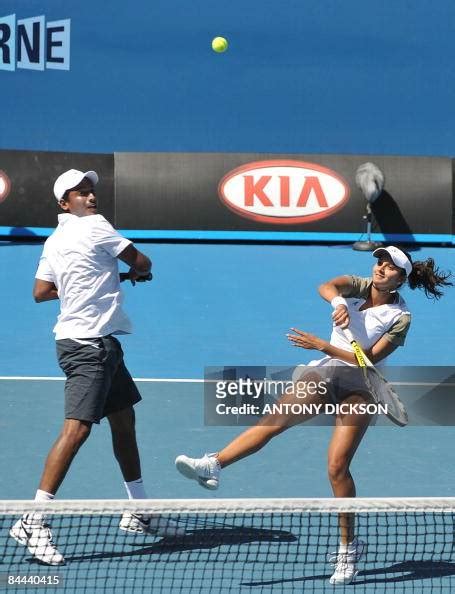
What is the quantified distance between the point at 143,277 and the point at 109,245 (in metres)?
0.28

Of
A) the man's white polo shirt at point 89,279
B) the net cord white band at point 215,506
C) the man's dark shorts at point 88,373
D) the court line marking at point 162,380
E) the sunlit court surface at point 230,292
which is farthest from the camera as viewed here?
the court line marking at point 162,380

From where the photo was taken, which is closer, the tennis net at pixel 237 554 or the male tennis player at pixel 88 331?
the tennis net at pixel 237 554

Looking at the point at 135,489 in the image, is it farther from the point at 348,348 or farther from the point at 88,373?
Result: the point at 348,348

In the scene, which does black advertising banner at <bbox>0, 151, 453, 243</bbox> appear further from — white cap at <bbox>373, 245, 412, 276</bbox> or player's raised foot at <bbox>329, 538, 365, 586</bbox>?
player's raised foot at <bbox>329, 538, 365, 586</bbox>

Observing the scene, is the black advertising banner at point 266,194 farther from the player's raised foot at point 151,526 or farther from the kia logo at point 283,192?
the player's raised foot at point 151,526

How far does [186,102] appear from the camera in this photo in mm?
16797

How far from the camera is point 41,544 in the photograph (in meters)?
5.37

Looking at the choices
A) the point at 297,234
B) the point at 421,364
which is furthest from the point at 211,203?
the point at 421,364

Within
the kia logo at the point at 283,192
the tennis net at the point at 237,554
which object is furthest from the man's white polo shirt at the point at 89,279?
the kia logo at the point at 283,192

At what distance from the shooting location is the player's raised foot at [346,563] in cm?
531

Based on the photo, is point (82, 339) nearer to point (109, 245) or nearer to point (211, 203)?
point (109, 245)

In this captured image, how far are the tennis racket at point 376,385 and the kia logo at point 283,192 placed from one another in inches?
371

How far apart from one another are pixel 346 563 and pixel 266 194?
10.1 meters

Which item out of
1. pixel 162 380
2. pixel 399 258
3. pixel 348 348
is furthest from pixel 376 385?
pixel 162 380
